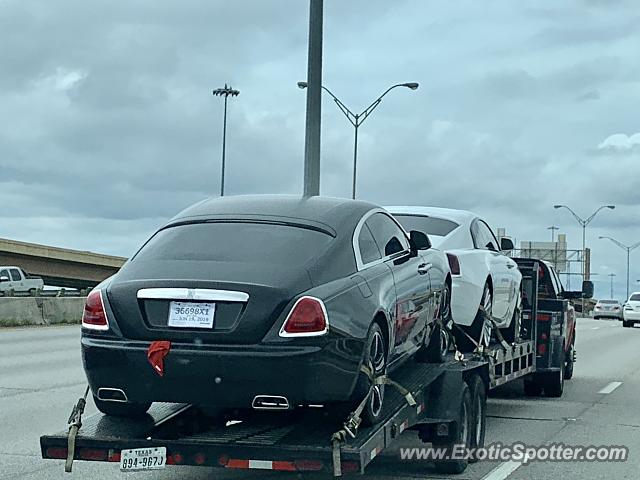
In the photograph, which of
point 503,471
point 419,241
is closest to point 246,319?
point 419,241

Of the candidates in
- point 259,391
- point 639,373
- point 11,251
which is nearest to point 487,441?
point 259,391

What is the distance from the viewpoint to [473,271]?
33.8ft

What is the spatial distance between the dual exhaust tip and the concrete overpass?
6490 cm

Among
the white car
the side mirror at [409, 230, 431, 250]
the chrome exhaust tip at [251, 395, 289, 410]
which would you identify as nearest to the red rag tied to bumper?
the chrome exhaust tip at [251, 395, 289, 410]

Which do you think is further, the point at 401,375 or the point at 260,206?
the point at 401,375

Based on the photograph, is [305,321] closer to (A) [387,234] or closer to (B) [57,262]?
(A) [387,234]

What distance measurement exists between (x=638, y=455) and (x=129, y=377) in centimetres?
518

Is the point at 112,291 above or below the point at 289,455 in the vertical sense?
above

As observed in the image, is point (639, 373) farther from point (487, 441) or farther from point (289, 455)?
point (289, 455)

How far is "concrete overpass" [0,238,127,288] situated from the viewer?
70312mm

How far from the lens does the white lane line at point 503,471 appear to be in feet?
27.1

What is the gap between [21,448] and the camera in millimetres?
9094

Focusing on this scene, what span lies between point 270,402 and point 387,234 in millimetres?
2142

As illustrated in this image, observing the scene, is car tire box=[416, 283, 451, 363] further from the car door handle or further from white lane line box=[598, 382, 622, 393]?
white lane line box=[598, 382, 622, 393]
